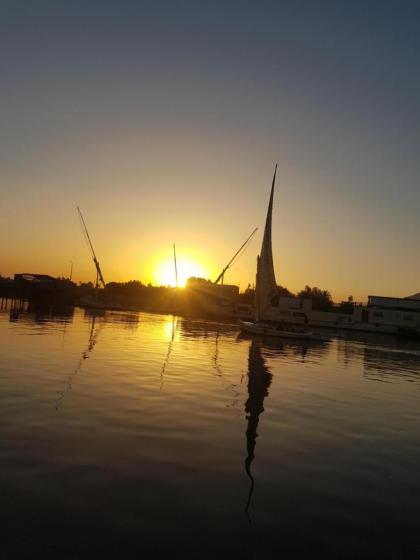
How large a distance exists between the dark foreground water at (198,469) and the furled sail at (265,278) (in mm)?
43362

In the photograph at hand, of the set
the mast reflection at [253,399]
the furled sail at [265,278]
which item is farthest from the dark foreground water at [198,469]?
the furled sail at [265,278]

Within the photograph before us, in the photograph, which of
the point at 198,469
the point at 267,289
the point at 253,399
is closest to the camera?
the point at 198,469

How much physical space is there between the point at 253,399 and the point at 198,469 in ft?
36.1

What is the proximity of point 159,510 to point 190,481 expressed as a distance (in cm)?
191

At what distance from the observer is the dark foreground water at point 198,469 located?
8.84 meters

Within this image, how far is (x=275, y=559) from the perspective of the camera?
8.34 metres

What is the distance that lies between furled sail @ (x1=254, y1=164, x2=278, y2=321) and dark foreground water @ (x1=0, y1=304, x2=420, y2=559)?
43.4 meters

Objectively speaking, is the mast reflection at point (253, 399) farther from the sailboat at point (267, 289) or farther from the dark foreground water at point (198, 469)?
the sailboat at point (267, 289)

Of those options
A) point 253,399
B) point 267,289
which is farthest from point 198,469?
point 267,289

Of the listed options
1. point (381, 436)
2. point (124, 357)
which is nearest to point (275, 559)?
Result: point (381, 436)

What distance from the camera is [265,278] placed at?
70500 mm

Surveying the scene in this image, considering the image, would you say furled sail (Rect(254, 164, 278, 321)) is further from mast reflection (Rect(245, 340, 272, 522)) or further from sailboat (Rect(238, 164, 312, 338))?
mast reflection (Rect(245, 340, 272, 522))

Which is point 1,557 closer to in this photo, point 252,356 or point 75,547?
point 75,547

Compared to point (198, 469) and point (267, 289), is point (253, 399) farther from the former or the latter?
point (267, 289)
